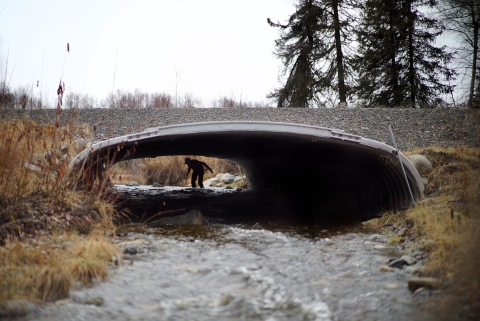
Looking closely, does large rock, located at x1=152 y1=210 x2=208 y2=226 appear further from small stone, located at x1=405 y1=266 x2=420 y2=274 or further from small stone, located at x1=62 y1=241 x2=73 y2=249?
small stone, located at x1=405 y1=266 x2=420 y2=274

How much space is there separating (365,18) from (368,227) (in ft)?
49.3

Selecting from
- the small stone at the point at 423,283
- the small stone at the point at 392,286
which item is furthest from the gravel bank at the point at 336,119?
the small stone at the point at 423,283

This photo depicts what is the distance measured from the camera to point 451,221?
5105 mm

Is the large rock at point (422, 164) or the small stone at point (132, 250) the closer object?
the small stone at point (132, 250)

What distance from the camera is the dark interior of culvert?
780 centimetres

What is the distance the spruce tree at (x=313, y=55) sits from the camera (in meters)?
19.8

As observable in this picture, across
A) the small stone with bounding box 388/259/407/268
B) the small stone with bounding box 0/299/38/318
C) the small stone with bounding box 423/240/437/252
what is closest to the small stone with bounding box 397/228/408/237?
the small stone with bounding box 423/240/437/252

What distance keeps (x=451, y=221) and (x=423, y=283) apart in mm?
1774

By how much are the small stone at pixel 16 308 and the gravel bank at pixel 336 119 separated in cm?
766

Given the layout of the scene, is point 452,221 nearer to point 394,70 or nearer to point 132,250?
point 132,250

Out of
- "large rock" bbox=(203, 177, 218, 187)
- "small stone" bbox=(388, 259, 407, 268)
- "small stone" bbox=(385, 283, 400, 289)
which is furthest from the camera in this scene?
"large rock" bbox=(203, 177, 218, 187)

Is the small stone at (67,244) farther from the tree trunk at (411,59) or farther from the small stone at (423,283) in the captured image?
the tree trunk at (411,59)

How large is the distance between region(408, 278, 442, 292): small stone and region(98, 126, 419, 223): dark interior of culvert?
135 inches

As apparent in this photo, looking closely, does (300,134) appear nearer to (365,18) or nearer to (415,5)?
(415,5)
